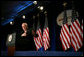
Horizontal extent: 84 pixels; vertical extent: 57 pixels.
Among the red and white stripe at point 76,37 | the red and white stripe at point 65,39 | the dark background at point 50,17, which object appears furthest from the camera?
the dark background at point 50,17

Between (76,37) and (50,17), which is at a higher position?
(50,17)

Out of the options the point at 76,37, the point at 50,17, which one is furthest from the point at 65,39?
the point at 50,17

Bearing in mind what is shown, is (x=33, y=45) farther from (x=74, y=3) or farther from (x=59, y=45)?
(x=74, y=3)

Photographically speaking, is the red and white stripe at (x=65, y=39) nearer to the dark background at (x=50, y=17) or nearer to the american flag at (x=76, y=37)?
the american flag at (x=76, y=37)

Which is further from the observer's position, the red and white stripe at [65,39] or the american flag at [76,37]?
the red and white stripe at [65,39]

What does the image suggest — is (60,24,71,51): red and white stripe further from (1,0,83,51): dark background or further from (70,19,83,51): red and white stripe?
(1,0,83,51): dark background

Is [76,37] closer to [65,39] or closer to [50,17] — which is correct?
[65,39]

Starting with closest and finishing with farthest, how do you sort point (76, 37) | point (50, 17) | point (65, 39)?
point (76, 37), point (65, 39), point (50, 17)

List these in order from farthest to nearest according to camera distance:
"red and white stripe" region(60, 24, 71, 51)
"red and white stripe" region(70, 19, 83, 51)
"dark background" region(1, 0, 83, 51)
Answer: "dark background" region(1, 0, 83, 51) < "red and white stripe" region(60, 24, 71, 51) < "red and white stripe" region(70, 19, 83, 51)

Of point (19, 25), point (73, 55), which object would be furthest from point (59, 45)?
point (73, 55)

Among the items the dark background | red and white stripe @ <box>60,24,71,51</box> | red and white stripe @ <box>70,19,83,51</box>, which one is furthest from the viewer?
the dark background

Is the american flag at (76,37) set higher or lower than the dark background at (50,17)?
lower

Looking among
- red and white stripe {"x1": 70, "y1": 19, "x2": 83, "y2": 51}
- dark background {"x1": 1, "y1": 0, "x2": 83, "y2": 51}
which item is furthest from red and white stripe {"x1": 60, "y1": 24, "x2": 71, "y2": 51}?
dark background {"x1": 1, "y1": 0, "x2": 83, "y2": 51}

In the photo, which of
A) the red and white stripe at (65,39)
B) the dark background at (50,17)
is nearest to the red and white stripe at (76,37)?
the red and white stripe at (65,39)
